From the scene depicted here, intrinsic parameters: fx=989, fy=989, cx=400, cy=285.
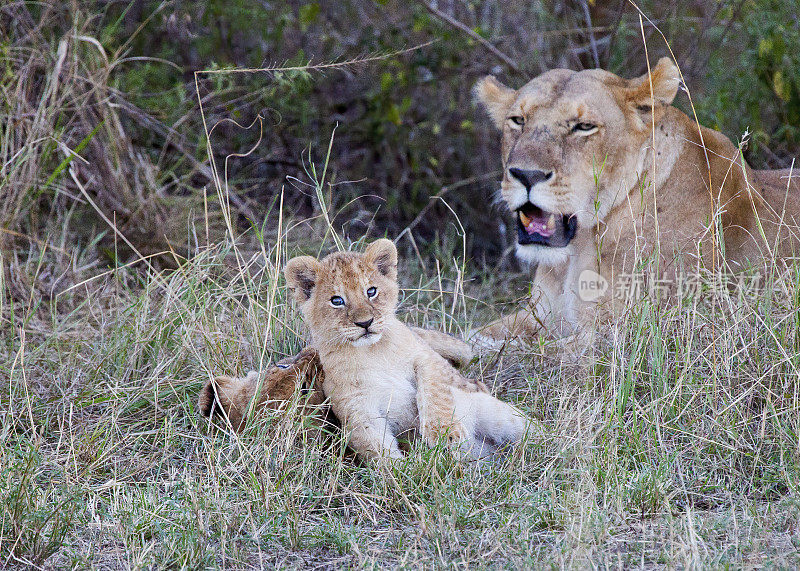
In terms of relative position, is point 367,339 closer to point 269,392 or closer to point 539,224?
point 269,392

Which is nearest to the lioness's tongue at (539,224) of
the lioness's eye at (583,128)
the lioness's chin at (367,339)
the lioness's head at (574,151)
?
the lioness's head at (574,151)

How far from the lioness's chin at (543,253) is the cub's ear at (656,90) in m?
0.64

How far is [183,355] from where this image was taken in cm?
382

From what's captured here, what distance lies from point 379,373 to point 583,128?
1.57 m

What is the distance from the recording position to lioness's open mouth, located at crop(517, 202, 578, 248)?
410 cm

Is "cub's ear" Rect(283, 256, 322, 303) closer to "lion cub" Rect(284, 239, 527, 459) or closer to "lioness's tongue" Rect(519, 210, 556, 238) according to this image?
"lion cub" Rect(284, 239, 527, 459)

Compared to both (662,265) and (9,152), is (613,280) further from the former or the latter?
(9,152)

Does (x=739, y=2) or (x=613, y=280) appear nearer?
(x=613, y=280)

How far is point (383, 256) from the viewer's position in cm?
Result: 326

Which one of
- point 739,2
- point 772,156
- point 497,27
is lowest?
point 772,156

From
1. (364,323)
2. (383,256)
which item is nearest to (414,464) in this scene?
(364,323)

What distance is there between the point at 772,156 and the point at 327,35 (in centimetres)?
288

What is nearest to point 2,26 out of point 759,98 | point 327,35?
point 327,35

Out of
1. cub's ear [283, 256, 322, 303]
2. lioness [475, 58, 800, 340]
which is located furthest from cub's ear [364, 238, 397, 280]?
lioness [475, 58, 800, 340]
